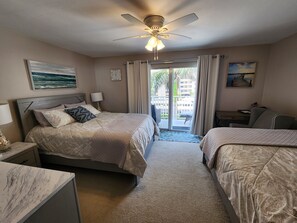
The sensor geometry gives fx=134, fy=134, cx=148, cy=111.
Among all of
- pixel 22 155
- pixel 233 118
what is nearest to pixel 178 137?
pixel 233 118

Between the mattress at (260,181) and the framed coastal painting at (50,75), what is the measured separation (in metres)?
3.24

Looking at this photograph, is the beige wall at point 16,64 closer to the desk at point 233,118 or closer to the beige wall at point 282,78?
the desk at point 233,118

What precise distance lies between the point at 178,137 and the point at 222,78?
190cm

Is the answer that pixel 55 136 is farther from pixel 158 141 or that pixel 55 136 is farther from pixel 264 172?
pixel 264 172

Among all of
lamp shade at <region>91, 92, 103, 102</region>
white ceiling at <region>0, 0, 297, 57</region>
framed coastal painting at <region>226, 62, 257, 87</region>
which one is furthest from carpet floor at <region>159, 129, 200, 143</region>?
white ceiling at <region>0, 0, 297, 57</region>

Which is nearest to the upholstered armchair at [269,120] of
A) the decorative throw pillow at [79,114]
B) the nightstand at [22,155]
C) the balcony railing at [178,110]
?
the balcony railing at [178,110]

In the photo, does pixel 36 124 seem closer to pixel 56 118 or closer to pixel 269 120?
pixel 56 118

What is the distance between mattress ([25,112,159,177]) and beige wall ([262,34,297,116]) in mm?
2815

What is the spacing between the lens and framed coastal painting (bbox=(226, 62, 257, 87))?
3.23 m

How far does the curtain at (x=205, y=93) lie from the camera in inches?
130

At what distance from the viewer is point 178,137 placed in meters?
3.66

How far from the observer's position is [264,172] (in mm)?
1126

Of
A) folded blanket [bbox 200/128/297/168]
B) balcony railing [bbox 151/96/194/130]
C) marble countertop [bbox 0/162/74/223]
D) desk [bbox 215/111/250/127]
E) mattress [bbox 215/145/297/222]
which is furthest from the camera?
balcony railing [bbox 151/96/194/130]

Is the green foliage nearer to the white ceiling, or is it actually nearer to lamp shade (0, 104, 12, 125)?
the white ceiling
